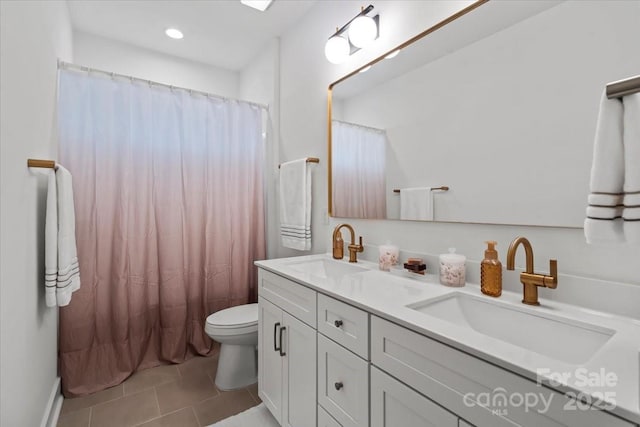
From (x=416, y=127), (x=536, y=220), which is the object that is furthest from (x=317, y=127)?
(x=536, y=220)

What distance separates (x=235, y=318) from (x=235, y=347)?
0.18 metres

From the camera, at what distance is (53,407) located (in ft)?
5.40

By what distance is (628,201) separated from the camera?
26.3 inches

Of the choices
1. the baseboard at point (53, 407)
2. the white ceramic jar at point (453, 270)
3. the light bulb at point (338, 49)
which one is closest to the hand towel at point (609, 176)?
the white ceramic jar at point (453, 270)

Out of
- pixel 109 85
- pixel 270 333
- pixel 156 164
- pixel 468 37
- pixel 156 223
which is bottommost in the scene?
pixel 270 333

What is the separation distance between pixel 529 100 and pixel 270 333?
5.02 ft

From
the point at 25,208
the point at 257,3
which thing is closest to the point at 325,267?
the point at 25,208

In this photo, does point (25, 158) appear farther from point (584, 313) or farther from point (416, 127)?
point (584, 313)

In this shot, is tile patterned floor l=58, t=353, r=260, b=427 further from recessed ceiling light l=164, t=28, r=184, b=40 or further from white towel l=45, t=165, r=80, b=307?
recessed ceiling light l=164, t=28, r=184, b=40

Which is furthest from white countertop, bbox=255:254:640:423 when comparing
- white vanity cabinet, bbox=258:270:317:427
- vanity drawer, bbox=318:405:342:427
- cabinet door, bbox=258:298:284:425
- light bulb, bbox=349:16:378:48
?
light bulb, bbox=349:16:378:48

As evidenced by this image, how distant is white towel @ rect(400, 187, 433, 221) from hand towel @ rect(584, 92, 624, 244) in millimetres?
681

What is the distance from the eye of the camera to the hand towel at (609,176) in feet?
2.27

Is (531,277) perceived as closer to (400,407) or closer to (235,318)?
(400,407)

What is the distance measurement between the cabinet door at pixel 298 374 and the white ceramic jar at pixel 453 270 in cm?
57
